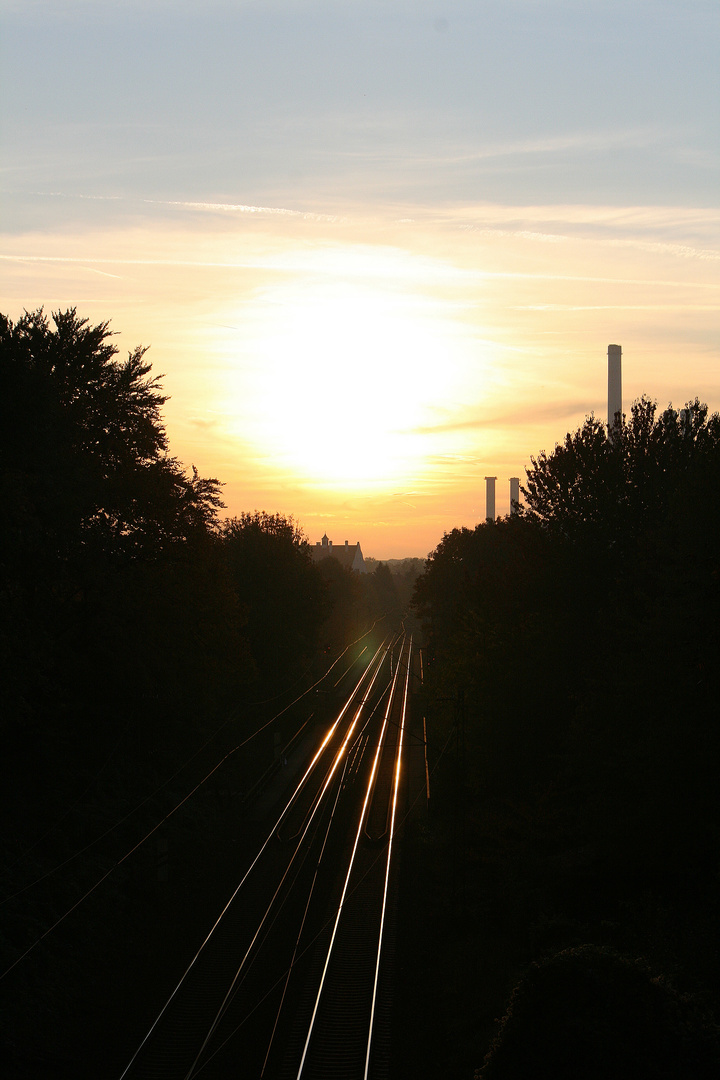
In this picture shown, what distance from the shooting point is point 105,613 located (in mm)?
18953

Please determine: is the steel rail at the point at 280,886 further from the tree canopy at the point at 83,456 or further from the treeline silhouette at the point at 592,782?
the tree canopy at the point at 83,456

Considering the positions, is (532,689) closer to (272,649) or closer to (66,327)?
(66,327)

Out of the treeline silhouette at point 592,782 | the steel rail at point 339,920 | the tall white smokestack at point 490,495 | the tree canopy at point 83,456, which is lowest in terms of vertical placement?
the steel rail at point 339,920

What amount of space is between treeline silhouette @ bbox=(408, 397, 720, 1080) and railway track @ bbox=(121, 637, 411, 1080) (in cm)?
127

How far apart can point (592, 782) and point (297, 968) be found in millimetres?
7952

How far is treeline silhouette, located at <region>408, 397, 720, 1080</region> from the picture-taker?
331 inches

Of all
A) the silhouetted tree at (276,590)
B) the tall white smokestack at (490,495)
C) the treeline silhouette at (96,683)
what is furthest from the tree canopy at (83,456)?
the tall white smokestack at (490,495)

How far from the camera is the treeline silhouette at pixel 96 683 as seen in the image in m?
14.1

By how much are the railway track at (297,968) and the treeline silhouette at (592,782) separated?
49.8 inches

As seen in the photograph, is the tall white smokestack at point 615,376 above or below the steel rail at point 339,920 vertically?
above

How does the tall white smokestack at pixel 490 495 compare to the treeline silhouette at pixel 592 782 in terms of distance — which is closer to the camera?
the treeline silhouette at pixel 592 782

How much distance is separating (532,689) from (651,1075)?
17676mm

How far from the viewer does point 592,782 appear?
1817 centimetres

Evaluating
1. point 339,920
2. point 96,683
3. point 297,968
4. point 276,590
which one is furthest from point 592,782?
point 276,590
